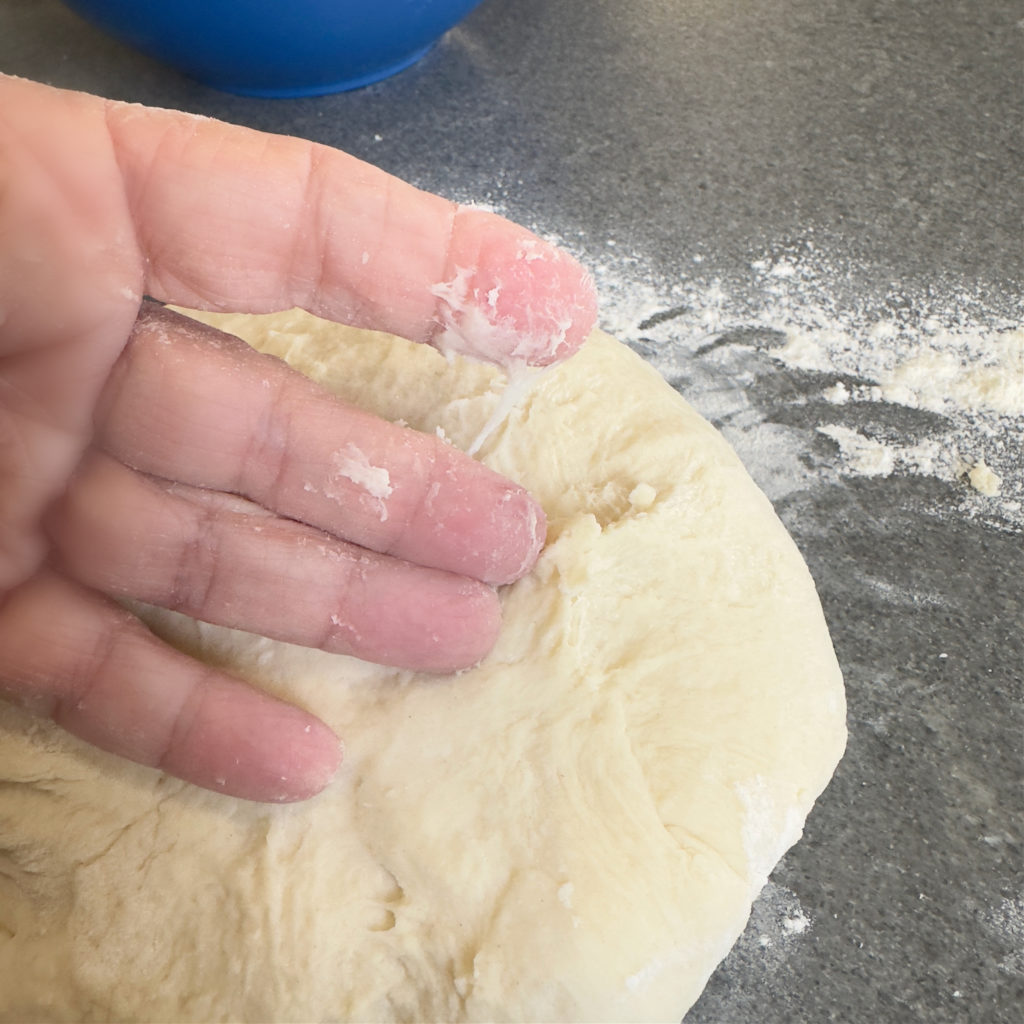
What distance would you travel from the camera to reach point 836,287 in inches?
73.2

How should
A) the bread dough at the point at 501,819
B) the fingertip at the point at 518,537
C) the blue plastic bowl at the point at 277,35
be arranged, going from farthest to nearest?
1. the blue plastic bowl at the point at 277,35
2. the fingertip at the point at 518,537
3. the bread dough at the point at 501,819

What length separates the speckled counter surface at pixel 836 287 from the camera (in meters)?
1.29

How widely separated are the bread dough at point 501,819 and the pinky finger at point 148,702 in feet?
0.13

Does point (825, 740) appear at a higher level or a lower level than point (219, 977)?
higher

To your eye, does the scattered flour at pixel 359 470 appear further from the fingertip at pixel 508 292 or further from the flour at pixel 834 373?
the flour at pixel 834 373

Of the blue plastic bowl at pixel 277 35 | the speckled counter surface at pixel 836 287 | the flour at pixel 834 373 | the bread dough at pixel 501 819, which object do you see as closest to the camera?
the bread dough at pixel 501 819

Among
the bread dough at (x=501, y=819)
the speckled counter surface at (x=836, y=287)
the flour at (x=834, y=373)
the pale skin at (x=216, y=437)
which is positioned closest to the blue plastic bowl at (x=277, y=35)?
the speckled counter surface at (x=836, y=287)

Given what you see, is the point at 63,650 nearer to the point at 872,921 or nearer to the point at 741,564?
the point at 741,564

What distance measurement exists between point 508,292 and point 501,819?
0.56 metres

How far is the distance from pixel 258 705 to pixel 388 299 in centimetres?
46

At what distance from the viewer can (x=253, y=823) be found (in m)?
1.06

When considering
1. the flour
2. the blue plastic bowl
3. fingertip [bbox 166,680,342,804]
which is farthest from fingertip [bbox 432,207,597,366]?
the blue plastic bowl

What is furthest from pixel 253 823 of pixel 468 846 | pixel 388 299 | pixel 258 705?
pixel 388 299

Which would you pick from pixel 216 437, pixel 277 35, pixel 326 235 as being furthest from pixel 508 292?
pixel 277 35
